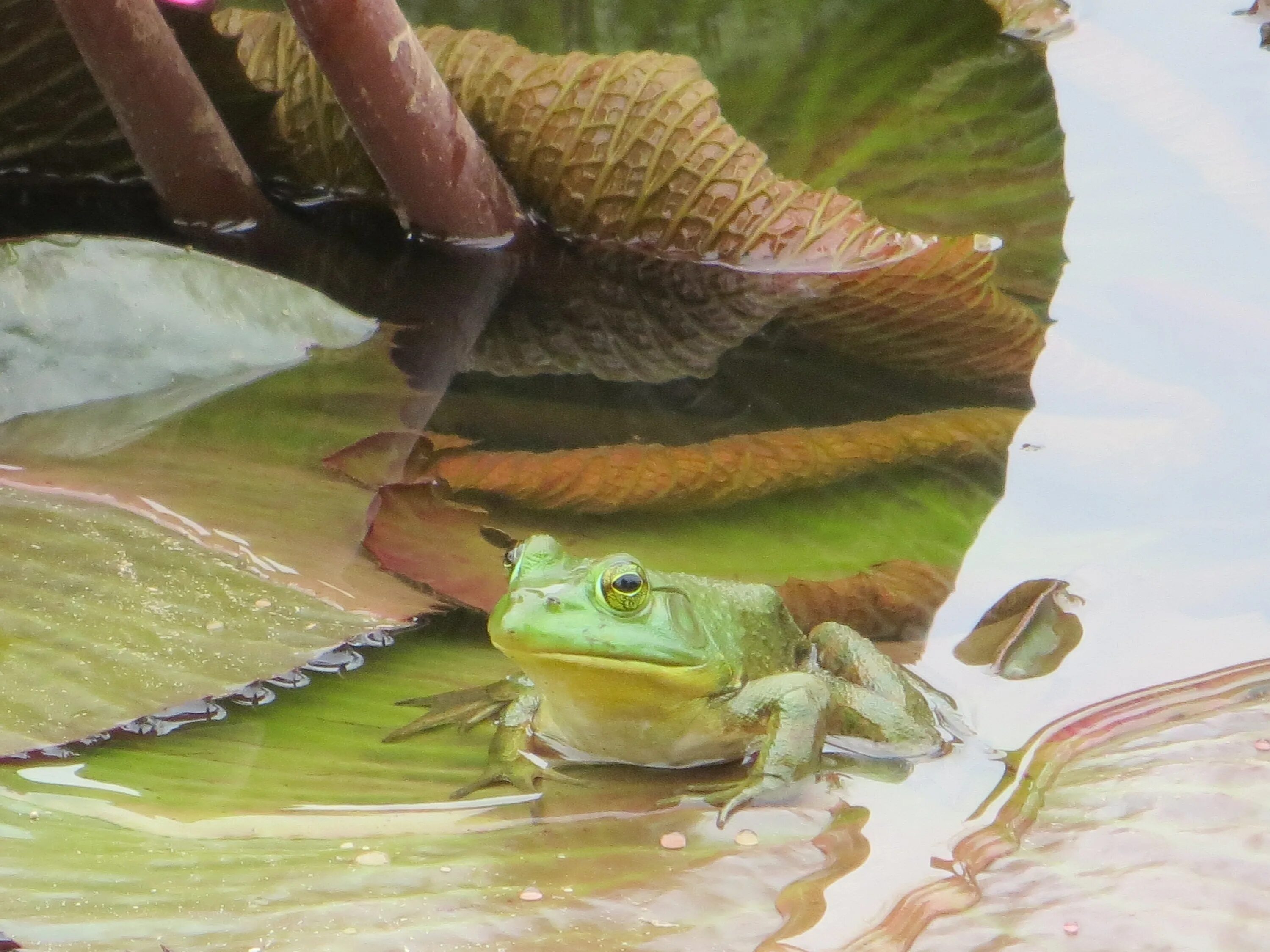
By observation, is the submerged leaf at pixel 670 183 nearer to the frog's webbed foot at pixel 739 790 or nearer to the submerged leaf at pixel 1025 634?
the submerged leaf at pixel 1025 634

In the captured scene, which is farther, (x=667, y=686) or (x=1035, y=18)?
(x=1035, y=18)

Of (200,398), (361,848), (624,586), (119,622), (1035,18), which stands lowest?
(361,848)

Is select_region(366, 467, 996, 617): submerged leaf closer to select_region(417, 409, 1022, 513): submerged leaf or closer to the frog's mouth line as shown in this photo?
select_region(417, 409, 1022, 513): submerged leaf

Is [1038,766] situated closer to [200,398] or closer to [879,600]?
[879,600]

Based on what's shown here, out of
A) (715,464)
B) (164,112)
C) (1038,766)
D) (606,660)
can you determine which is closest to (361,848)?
(606,660)

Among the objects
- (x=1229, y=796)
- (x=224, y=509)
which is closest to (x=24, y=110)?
(x=224, y=509)

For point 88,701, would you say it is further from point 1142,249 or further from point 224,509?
point 1142,249

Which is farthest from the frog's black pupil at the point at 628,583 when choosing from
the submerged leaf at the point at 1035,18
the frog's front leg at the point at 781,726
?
the submerged leaf at the point at 1035,18
